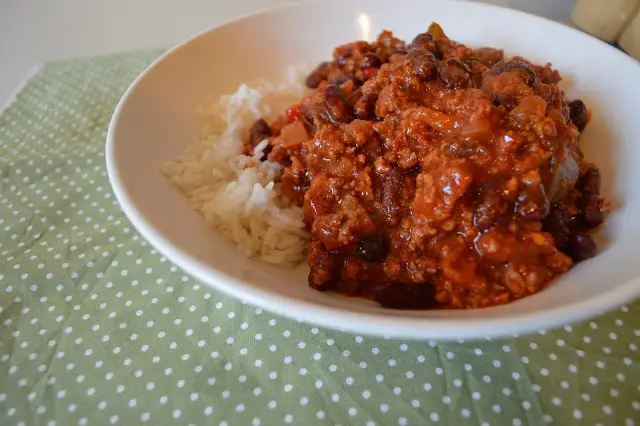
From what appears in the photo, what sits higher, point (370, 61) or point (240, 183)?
point (370, 61)

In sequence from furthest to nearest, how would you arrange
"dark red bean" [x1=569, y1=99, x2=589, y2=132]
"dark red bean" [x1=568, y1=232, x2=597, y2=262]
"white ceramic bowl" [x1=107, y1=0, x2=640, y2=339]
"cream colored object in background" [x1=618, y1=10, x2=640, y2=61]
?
"cream colored object in background" [x1=618, y1=10, x2=640, y2=61] < "dark red bean" [x1=569, y1=99, x2=589, y2=132] < "dark red bean" [x1=568, y1=232, x2=597, y2=262] < "white ceramic bowl" [x1=107, y1=0, x2=640, y2=339]

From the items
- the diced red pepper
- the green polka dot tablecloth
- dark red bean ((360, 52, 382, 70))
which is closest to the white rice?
the diced red pepper

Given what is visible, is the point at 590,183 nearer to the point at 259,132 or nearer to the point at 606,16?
the point at 259,132

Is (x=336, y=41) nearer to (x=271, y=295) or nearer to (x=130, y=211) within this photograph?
(x=130, y=211)

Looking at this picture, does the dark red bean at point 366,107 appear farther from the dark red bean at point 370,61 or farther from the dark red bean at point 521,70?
the dark red bean at point 521,70

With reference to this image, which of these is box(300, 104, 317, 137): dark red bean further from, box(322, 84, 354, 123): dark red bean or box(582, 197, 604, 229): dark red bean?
box(582, 197, 604, 229): dark red bean

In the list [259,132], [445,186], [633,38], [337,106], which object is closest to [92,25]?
[259,132]
